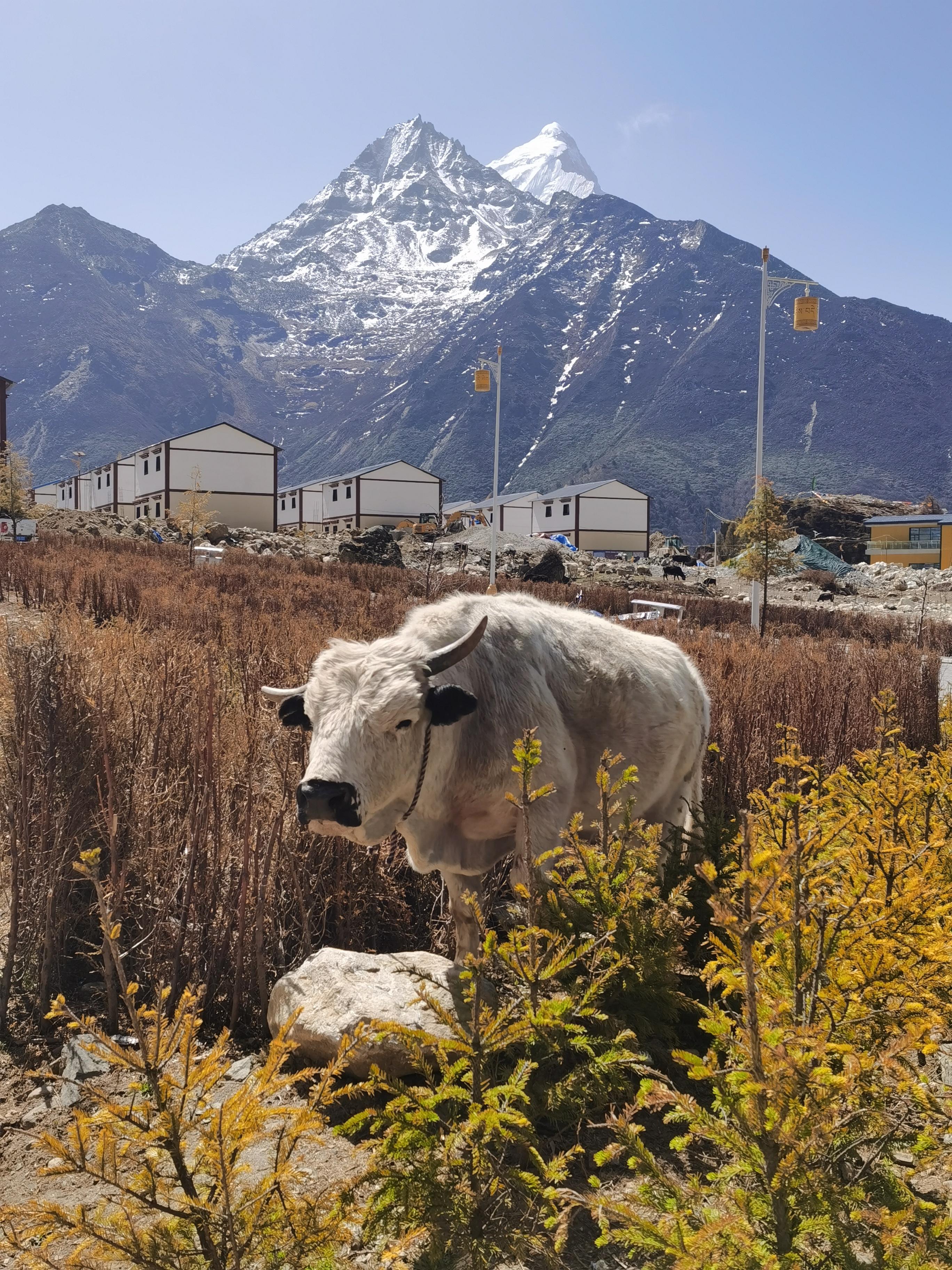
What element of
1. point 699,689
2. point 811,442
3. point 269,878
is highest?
point 811,442

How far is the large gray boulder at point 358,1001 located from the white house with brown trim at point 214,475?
2086 inches

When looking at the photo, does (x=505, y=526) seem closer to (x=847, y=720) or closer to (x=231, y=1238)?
(x=847, y=720)

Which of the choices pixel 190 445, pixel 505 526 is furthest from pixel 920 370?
pixel 190 445

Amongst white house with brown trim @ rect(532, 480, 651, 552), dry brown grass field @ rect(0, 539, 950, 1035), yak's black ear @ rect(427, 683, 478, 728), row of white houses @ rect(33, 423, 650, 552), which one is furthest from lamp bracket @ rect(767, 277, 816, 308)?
white house with brown trim @ rect(532, 480, 651, 552)

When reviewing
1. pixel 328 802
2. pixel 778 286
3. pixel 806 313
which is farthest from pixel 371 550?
pixel 328 802

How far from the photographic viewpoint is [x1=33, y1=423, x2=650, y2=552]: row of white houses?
55844 millimetres

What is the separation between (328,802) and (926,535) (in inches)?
2902

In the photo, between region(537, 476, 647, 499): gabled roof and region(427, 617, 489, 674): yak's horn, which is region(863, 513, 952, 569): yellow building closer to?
region(537, 476, 647, 499): gabled roof

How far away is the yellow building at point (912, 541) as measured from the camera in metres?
61.5

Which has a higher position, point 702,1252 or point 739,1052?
point 739,1052

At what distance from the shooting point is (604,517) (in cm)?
7238

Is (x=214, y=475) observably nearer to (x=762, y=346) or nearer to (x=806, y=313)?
(x=762, y=346)

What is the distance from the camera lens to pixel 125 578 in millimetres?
13312

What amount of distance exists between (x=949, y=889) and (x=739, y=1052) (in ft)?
3.28
